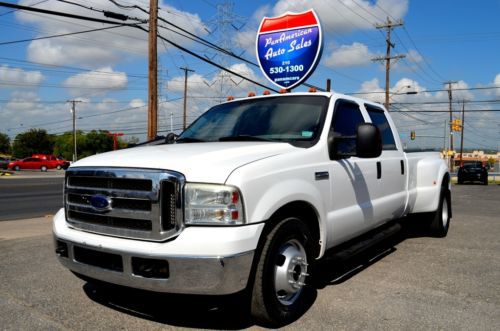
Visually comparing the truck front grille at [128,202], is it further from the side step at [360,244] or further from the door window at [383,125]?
the door window at [383,125]

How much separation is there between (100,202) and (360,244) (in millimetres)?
2666

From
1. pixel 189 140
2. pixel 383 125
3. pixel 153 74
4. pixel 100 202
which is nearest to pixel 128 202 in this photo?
pixel 100 202

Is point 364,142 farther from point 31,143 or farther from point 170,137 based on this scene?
point 31,143

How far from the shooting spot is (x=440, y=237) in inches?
274

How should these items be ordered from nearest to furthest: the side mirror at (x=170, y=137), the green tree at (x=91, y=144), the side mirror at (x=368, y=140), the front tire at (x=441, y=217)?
the side mirror at (x=368, y=140), the side mirror at (x=170, y=137), the front tire at (x=441, y=217), the green tree at (x=91, y=144)

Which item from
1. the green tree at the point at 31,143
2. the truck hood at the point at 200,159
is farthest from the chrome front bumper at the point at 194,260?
the green tree at the point at 31,143

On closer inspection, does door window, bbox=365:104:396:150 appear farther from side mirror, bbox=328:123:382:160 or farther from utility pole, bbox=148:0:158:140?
utility pole, bbox=148:0:158:140

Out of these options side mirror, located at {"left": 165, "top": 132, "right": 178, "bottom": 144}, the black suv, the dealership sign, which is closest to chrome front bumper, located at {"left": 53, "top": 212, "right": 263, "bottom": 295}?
side mirror, located at {"left": 165, "top": 132, "right": 178, "bottom": 144}

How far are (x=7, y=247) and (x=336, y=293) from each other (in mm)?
4665

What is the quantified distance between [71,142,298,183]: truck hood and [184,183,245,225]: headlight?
0.21ft

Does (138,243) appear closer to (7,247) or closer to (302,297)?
(302,297)

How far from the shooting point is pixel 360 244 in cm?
457

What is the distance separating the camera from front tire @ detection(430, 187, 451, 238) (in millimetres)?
6656

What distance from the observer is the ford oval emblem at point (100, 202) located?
3.15 m
